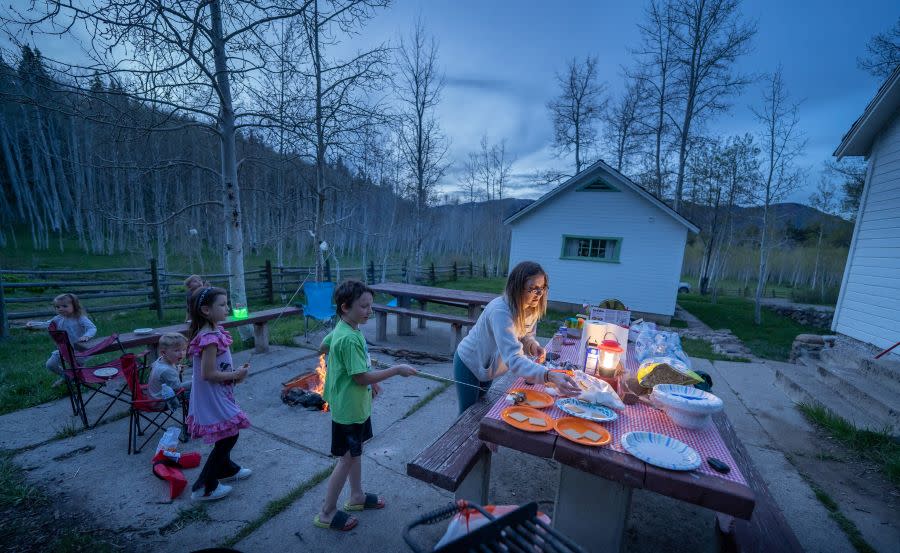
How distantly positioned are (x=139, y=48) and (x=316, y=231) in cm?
421

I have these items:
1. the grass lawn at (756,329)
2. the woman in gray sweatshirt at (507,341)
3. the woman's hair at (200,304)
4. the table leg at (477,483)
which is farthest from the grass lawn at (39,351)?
the grass lawn at (756,329)

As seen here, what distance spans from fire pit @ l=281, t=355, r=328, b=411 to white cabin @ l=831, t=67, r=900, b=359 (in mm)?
9463

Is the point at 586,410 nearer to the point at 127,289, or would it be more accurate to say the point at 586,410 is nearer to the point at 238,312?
the point at 238,312

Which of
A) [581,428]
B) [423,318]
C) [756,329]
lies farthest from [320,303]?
[756,329]

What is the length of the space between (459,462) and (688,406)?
1493mm

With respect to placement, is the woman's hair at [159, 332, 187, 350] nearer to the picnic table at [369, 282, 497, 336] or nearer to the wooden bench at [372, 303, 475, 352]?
the wooden bench at [372, 303, 475, 352]

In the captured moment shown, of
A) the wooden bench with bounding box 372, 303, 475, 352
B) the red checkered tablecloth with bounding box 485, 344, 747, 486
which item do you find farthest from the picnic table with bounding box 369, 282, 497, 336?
the red checkered tablecloth with bounding box 485, 344, 747, 486

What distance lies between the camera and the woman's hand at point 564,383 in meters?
2.40

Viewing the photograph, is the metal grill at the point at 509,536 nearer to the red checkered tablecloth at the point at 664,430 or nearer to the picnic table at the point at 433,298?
the red checkered tablecloth at the point at 664,430

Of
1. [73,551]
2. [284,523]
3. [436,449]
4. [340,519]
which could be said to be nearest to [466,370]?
[436,449]

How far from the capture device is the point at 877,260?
6719mm

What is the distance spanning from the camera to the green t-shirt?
2334mm

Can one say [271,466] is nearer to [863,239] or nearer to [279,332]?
[279,332]

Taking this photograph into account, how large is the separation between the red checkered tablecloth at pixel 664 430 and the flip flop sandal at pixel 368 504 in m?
1.37
